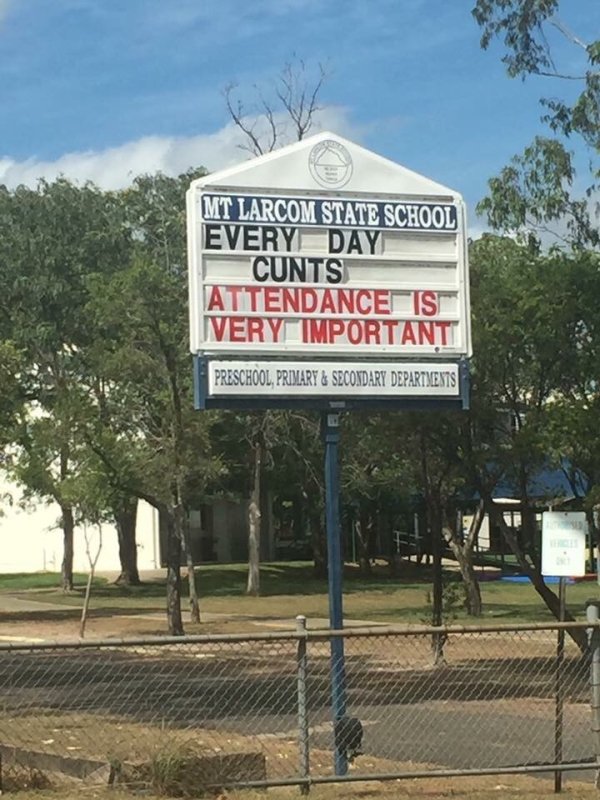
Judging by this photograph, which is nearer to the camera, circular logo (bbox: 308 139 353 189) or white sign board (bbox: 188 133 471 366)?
white sign board (bbox: 188 133 471 366)

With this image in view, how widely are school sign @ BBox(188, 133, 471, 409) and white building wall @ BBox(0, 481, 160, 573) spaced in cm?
4700

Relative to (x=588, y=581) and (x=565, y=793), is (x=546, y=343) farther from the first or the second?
(x=588, y=581)

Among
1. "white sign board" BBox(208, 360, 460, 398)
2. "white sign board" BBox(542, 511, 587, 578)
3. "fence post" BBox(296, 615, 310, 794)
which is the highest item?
"white sign board" BBox(208, 360, 460, 398)

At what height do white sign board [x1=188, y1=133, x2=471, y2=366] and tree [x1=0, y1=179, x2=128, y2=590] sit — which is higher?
tree [x1=0, y1=179, x2=128, y2=590]

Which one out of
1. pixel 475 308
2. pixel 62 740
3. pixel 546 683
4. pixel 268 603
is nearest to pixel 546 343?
pixel 475 308

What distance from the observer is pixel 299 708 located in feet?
30.3

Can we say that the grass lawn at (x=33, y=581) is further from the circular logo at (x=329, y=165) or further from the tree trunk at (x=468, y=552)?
the circular logo at (x=329, y=165)

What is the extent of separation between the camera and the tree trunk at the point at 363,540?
53.3 meters

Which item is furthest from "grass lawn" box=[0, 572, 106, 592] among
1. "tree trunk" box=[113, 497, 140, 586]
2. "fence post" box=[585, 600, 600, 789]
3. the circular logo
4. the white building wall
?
"fence post" box=[585, 600, 600, 789]

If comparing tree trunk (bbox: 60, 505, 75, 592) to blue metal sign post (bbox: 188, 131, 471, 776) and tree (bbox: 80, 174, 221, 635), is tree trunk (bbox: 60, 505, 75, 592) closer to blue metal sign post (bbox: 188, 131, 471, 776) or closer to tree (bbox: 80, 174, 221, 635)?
tree (bbox: 80, 174, 221, 635)

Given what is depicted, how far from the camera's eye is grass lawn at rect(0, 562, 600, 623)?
113 ft

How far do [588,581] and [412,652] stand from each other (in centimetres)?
2447

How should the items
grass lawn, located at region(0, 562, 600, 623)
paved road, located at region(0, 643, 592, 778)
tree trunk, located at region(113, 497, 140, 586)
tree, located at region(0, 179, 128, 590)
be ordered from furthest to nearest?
tree trunk, located at region(113, 497, 140, 586) → tree, located at region(0, 179, 128, 590) → grass lawn, located at region(0, 562, 600, 623) → paved road, located at region(0, 643, 592, 778)

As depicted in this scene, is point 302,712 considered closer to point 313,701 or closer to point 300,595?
point 313,701
